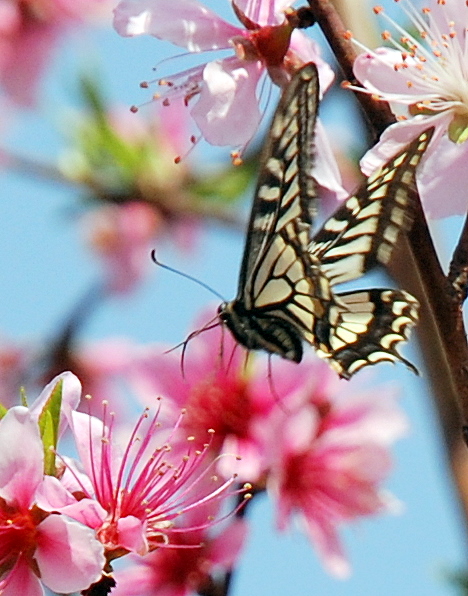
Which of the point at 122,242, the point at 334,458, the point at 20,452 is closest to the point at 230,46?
the point at 20,452

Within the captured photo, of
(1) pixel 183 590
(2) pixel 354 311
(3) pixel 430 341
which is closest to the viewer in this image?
(2) pixel 354 311

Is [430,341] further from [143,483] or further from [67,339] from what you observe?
[67,339]

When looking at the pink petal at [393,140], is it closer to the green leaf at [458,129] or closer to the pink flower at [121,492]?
the green leaf at [458,129]

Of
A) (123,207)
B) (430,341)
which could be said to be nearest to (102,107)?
(123,207)

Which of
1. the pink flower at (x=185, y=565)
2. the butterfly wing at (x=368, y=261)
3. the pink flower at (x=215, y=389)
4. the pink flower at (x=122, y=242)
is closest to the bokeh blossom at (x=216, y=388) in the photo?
the pink flower at (x=215, y=389)

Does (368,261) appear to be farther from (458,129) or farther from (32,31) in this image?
(32,31)
